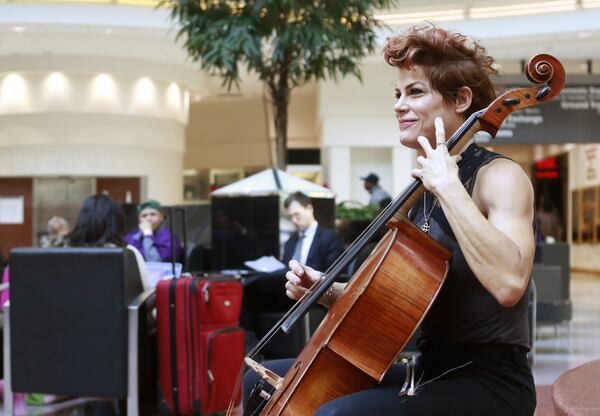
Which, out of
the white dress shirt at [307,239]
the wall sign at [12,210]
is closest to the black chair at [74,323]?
the white dress shirt at [307,239]

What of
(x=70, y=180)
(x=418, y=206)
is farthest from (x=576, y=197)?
(x=418, y=206)

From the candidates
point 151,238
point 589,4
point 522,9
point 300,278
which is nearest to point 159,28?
point 522,9

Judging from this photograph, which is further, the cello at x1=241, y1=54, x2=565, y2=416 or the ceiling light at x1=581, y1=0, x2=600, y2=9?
the ceiling light at x1=581, y1=0, x2=600, y2=9

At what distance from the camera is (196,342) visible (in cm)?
464

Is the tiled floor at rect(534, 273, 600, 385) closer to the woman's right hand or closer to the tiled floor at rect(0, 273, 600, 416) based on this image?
the tiled floor at rect(0, 273, 600, 416)

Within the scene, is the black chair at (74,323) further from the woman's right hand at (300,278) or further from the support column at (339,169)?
the support column at (339,169)

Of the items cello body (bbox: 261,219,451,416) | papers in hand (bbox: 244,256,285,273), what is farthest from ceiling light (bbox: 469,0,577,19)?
cello body (bbox: 261,219,451,416)

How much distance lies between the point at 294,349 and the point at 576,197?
1899 cm

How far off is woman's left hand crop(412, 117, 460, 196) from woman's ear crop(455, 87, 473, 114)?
232mm

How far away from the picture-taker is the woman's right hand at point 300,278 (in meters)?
2.05

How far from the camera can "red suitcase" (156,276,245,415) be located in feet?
15.2

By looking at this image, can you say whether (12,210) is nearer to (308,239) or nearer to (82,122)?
(82,122)

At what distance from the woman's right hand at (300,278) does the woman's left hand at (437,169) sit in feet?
1.61

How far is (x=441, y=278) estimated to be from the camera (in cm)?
164
